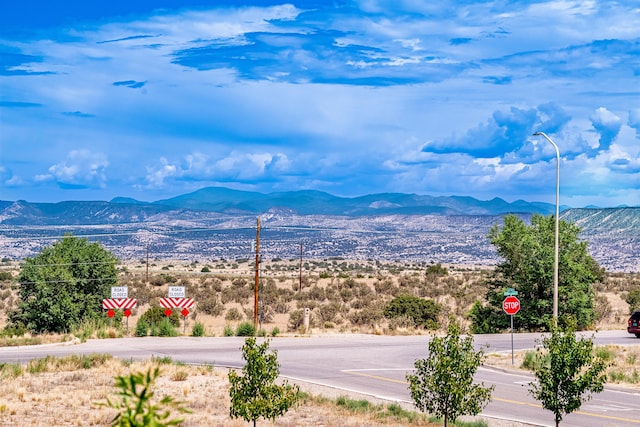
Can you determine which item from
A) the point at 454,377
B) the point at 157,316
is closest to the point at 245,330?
the point at 157,316

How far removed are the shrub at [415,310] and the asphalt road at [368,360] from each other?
26.7 ft

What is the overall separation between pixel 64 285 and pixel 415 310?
19.2 m

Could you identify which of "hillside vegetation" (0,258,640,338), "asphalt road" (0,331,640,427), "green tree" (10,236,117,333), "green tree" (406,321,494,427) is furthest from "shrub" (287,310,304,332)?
"green tree" (406,321,494,427)

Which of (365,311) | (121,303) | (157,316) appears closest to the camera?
(121,303)

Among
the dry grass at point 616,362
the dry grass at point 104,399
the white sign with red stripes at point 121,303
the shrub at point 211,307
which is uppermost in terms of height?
the white sign with red stripes at point 121,303

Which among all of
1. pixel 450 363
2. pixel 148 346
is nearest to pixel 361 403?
pixel 450 363

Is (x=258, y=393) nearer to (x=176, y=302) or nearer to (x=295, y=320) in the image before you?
(x=176, y=302)

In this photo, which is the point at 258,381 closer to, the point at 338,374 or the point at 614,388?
the point at 338,374

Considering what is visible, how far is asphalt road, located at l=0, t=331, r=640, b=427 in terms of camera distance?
19719mm

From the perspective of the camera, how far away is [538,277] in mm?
42656

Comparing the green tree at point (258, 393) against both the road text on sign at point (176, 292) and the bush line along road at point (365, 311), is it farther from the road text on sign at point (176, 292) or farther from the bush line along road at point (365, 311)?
the road text on sign at point (176, 292)

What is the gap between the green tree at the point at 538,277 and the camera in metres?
42.3

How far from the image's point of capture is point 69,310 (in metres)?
44.0

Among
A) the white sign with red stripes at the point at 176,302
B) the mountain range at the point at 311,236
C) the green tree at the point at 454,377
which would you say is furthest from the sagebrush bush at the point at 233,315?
the mountain range at the point at 311,236
